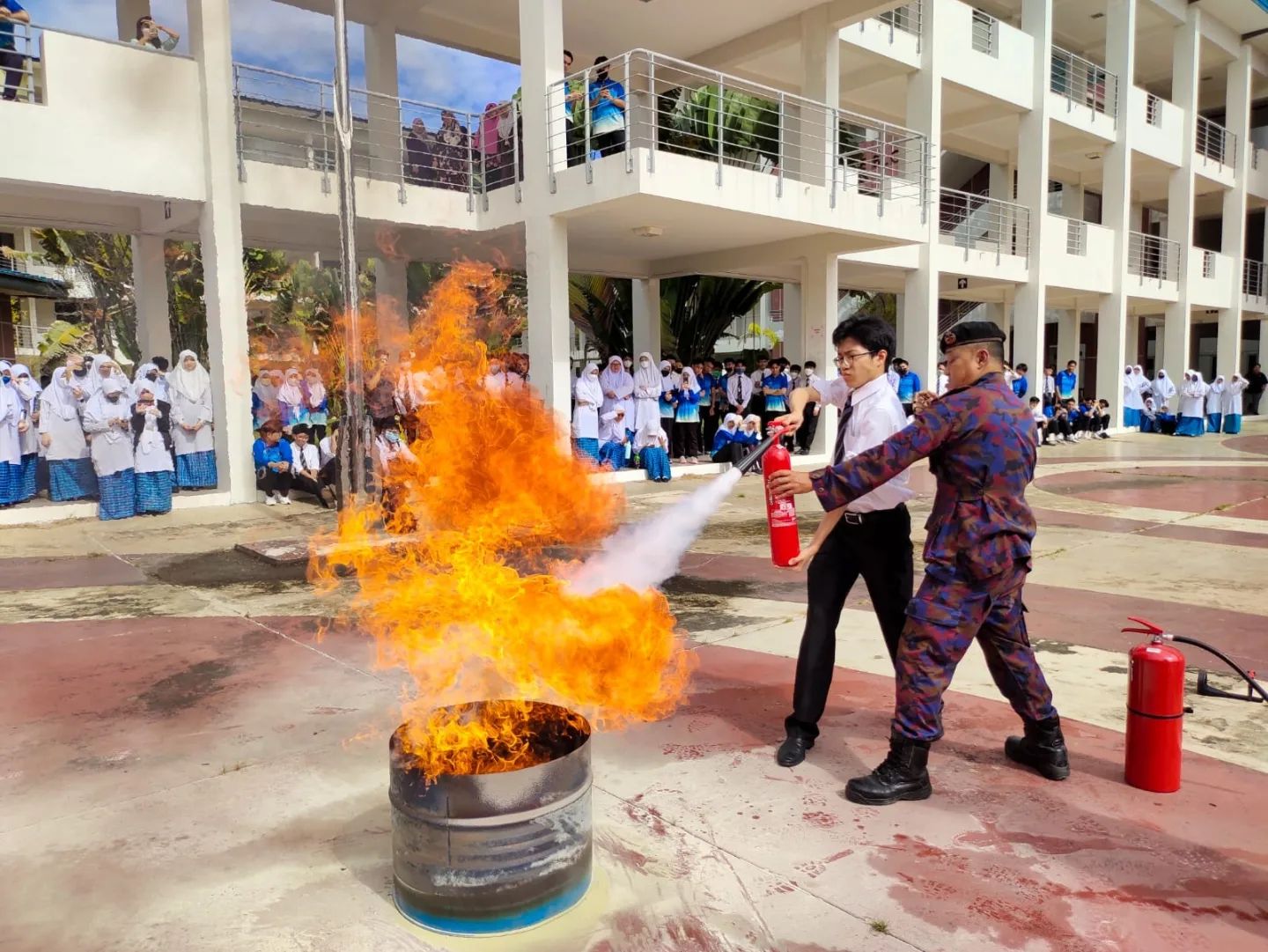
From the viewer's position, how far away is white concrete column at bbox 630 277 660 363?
18469mm

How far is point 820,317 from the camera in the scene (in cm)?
1628

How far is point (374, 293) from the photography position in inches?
661

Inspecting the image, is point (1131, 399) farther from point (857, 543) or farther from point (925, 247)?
point (857, 543)

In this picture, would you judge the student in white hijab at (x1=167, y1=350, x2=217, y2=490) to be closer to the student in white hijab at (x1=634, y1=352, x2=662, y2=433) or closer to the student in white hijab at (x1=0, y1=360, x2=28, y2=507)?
the student in white hijab at (x1=0, y1=360, x2=28, y2=507)

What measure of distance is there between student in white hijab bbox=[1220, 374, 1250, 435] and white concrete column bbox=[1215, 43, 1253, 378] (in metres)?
2.38

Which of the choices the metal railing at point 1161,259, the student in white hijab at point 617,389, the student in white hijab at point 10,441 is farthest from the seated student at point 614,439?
the metal railing at point 1161,259

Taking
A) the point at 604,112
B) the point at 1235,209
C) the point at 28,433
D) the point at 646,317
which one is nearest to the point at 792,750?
the point at 604,112

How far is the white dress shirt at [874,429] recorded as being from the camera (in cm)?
365

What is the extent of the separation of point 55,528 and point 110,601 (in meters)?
4.29

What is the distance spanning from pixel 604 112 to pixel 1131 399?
18.5 m

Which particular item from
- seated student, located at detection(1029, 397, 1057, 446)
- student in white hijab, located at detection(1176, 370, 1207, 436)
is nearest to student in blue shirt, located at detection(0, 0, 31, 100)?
seated student, located at detection(1029, 397, 1057, 446)

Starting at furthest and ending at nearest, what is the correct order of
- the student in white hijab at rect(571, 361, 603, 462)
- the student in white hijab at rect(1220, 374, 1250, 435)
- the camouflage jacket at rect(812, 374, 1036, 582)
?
Answer: 1. the student in white hijab at rect(1220, 374, 1250, 435)
2. the student in white hijab at rect(571, 361, 603, 462)
3. the camouflage jacket at rect(812, 374, 1036, 582)

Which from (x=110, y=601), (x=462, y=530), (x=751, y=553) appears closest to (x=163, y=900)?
(x=462, y=530)

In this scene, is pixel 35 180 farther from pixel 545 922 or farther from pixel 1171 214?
pixel 1171 214
